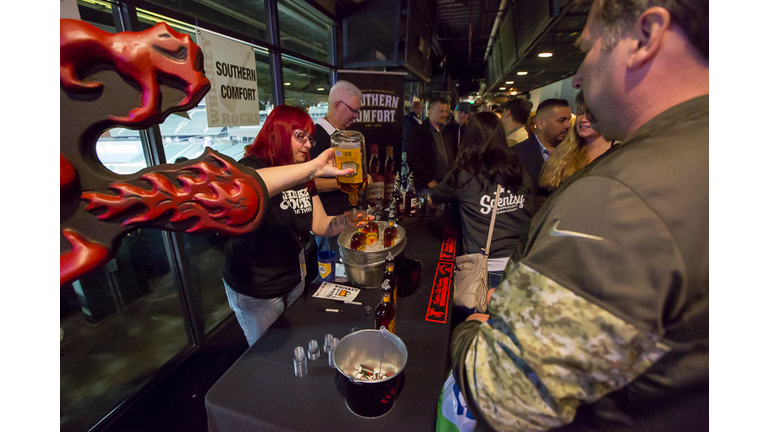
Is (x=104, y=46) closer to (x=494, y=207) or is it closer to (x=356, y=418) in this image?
(x=356, y=418)

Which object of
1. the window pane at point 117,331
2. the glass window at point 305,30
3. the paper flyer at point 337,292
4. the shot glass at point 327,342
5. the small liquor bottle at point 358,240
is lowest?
the window pane at point 117,331

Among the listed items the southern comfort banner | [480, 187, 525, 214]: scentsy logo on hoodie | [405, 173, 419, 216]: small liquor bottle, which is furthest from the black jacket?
[480, 187, 525, 214]: scentsy logo on hoodie

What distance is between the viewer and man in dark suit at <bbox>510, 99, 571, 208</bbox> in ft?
9.11

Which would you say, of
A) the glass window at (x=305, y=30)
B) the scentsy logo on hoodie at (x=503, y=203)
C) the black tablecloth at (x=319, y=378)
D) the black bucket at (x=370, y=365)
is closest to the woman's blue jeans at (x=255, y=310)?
the black tablecloth at (x=319, y=378)

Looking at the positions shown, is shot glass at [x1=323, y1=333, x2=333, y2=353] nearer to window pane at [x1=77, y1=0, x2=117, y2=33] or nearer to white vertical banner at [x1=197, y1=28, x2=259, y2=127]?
white vertical banner at [x1=197, y1=28, x2=259, y2=127]

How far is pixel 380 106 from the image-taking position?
407 centimetres

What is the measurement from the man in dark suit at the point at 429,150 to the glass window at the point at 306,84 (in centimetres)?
142

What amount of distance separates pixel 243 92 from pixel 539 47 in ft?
13.8

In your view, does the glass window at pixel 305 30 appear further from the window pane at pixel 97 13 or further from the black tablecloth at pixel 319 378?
the black tablecloth at pixel 319 378

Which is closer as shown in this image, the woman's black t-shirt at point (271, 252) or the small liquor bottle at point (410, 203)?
the woman's black t-shirt at point (271, 252)

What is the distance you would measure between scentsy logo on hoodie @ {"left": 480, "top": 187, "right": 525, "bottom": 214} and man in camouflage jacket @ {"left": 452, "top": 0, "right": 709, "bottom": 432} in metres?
1.52

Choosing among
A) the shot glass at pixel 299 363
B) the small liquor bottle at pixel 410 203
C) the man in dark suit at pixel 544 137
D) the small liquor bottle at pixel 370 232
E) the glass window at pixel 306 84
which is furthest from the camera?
the glass window at pixel 306 84

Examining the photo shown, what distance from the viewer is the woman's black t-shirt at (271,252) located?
63.8 inches

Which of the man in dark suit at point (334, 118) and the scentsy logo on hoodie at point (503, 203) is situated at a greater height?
the man in dark suit at point (334, 118)
